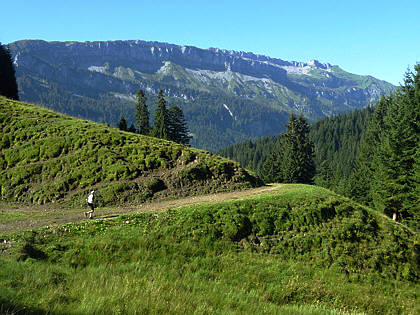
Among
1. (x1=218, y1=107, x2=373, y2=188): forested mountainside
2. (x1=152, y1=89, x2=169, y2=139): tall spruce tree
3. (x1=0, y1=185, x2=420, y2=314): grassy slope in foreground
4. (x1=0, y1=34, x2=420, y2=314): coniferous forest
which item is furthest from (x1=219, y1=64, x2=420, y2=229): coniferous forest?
(x1=218, y1=107, x2=373, y2=188): forested mountainside

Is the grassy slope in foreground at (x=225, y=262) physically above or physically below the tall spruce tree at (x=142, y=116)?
below

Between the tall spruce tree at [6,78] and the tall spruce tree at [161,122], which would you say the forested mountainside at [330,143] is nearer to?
the tall spruce tree at [161,122]

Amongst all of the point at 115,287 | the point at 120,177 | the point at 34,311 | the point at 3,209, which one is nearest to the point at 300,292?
the point at 115,287

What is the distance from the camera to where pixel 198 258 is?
10.6 m

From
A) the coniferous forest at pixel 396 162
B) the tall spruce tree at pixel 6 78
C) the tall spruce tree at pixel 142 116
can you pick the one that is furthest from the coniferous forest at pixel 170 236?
the tall spruce tree at pixel 142 116

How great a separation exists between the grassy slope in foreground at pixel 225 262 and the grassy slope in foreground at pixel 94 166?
225 inches

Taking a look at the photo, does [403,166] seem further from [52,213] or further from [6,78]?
[6,78]

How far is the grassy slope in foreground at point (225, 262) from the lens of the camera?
229 inches

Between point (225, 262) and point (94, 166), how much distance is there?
1338cm

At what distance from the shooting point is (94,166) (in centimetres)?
1994

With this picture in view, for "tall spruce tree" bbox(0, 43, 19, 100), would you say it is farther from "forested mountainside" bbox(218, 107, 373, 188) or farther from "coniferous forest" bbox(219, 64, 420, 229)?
"forested mountainside" bbox(218, 107, 373, 188)

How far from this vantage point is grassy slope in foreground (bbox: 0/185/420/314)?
5.83 m

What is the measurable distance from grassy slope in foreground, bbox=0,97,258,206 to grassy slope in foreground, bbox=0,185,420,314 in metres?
5.72

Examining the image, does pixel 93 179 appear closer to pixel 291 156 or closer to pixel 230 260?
pixel 230 260
